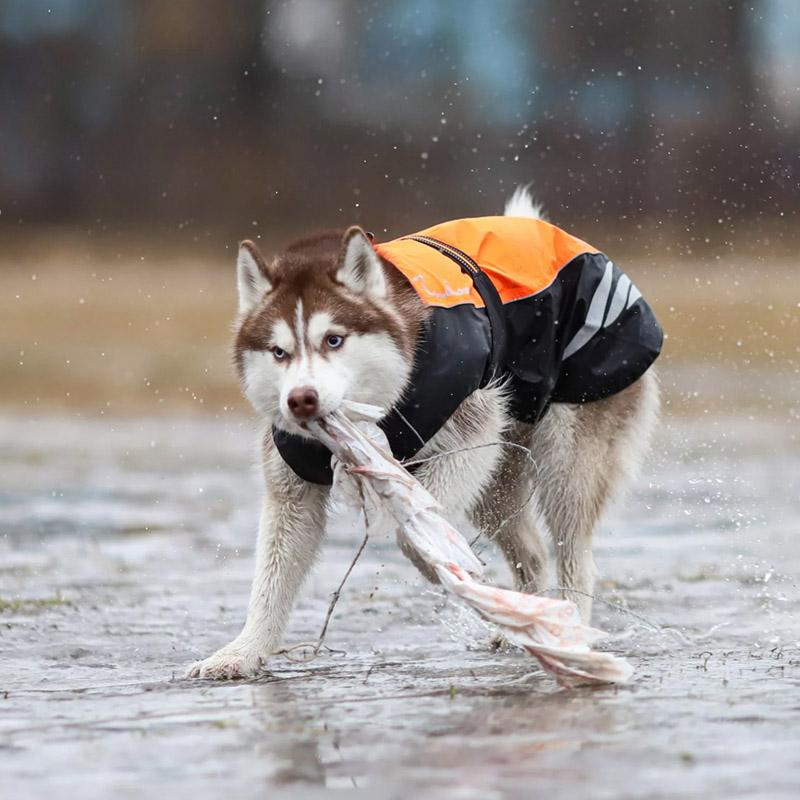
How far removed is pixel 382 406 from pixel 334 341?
12.0 inches

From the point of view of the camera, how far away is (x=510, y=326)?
608 centimetres

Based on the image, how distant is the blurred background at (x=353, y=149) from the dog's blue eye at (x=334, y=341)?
1364 cm

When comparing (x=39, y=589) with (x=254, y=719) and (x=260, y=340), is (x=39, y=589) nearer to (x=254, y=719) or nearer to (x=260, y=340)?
(x=260, y=340)

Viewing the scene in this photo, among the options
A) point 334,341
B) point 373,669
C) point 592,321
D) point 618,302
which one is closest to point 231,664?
point 373,669

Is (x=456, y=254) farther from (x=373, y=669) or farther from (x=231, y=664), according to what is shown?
(x=231, y=664)

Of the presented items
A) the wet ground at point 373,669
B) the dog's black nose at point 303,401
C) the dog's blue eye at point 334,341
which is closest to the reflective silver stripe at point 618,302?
the wet ground at point 373,669

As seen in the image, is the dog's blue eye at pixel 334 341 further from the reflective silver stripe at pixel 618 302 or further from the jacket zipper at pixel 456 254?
the reflective silver stripe at pixel 618 302

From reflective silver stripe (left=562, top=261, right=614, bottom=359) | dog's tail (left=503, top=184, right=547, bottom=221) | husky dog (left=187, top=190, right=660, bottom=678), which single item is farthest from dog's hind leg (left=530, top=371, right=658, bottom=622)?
dog's tail (left=503, top=184, right=547, bottom=221)

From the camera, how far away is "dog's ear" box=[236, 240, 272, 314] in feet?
18.3

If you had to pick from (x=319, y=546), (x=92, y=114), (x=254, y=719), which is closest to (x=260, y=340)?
(x=319, y=546)

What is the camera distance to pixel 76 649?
6.19 meters

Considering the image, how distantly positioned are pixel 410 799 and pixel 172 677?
2132 millimetres

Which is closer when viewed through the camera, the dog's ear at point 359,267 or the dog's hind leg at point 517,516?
the dog's ear at point 359,267

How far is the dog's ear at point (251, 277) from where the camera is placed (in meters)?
5.59
